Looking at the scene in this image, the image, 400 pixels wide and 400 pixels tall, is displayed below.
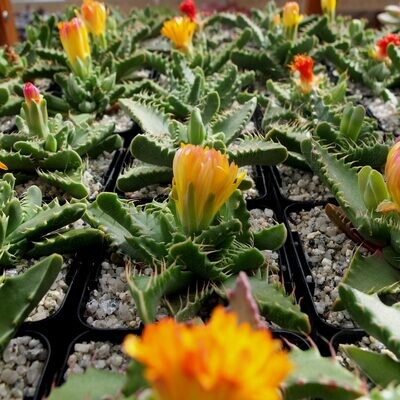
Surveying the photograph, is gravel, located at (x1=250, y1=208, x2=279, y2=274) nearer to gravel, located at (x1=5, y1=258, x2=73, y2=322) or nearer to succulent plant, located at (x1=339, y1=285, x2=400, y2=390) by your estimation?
succulent plant, located at (x1=339, y1=285, x2=400, y2=390)

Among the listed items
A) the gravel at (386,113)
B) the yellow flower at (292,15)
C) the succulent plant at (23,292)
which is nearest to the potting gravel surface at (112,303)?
the succulent plant at (23,292)

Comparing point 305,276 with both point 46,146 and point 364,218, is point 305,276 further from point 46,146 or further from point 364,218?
point 46,146

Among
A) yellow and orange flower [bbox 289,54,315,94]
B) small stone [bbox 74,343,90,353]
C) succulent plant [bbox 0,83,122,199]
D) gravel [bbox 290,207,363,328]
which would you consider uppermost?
yellow and orange flower [bbox 289,54,315,94]

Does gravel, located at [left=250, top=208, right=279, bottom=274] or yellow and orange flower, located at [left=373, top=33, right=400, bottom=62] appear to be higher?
yellow and orange flower, located at [left=373, top=33, right=400, bottom=62]

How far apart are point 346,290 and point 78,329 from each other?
434mm

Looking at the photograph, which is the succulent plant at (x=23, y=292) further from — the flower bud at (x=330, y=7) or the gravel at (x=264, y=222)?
the flower bud at (x=330, y=7)

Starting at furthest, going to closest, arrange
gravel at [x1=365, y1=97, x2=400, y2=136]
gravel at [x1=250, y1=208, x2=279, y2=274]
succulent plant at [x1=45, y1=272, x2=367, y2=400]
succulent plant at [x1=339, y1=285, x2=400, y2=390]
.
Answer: gravel at [x1=365, y1=97, x2=400, y2=136] → gravel at [x1=250, y1=208, x2=279, y2=274] → succulent plant at [x1=339, y1=285, x2=400, y2=390] → succulent plant at [x1=45, y1=272, x2=367, y2=400]

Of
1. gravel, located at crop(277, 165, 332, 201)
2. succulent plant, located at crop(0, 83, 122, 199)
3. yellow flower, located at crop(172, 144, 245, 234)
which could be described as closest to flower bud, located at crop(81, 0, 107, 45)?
succulent plant, located at crop(0, 83, 122, 199)

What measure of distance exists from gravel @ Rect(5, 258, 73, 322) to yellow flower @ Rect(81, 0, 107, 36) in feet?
3.67

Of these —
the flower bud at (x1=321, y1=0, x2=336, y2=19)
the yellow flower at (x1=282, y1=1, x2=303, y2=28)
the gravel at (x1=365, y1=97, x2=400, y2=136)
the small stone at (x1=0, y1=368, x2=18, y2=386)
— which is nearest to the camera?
the small stone at (x1=0, y1=368, x2=18, y2=386)

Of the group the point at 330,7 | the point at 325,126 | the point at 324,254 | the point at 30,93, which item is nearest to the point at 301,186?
the point at 325,126

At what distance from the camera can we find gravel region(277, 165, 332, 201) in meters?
1.27

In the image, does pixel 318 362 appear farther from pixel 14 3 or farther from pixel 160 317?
pixel 14 3

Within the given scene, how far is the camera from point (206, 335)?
40 centimetres
